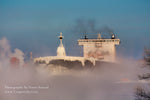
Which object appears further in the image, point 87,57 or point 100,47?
point 100,47

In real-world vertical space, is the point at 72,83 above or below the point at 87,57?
below

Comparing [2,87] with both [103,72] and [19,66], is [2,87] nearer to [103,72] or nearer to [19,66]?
[19,66]

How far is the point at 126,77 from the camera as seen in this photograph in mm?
33000

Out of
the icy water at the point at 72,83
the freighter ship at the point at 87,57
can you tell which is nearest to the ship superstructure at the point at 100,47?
the freighter ship at the point at 87,57

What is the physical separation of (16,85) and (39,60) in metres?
4.10

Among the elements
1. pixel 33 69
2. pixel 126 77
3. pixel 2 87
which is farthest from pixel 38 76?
pixel 126 77

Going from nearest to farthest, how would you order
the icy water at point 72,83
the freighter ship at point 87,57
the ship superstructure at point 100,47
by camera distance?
the icy water at point 72,83, the freighter ship at point 87,57, the ship superstructure at point 100,47

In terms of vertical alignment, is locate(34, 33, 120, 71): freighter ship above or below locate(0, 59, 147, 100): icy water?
above

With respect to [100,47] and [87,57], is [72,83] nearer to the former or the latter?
[87,57]

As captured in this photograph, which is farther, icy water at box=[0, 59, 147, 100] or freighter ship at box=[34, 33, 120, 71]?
freighter ship at box=[34, 33, 120, 71]

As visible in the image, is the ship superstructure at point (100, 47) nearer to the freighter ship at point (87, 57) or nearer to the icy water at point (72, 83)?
the freighter ship at point (87, 57)

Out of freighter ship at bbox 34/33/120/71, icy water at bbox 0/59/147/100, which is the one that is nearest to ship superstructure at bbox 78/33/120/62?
freighter ship at bbox 34/33/120/71

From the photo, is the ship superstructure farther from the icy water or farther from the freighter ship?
the icy water

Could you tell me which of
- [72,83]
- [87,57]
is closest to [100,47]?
[87,57]
